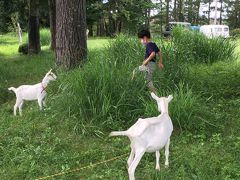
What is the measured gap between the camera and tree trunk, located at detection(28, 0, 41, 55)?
16.0 m

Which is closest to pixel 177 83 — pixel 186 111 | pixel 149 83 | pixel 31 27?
pixel 149 83

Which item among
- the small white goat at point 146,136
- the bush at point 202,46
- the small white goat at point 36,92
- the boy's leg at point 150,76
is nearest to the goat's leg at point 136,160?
the small white goat at point 146,136

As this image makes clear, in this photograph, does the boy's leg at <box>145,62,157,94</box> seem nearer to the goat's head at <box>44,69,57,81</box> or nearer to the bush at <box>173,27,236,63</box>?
the goat's head at <box>44,69,57,81</box>

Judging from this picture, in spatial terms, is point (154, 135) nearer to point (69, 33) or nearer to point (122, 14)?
point (69, 33)

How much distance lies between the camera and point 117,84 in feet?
22.5

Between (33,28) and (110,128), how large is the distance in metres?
11.0

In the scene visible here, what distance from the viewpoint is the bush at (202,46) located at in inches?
427

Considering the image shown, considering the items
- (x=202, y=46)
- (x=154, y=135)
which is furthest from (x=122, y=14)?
(x=154, y=135)

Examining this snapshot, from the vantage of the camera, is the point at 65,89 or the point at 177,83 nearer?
the point at 65,89

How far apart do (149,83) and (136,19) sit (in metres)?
20.5

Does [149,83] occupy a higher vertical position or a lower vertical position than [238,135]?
higher

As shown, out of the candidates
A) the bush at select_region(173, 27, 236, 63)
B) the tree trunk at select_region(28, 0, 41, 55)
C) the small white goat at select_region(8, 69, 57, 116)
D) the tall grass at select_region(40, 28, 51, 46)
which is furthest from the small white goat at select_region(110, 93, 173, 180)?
the tall grass at select_region(40, 28, 51, 46)

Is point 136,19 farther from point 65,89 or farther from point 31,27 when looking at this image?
point 65,89

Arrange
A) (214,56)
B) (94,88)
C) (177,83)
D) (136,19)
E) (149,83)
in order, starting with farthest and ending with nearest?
(136,19)
(214,56)
(177,83)
(149,83)
(94,88)
